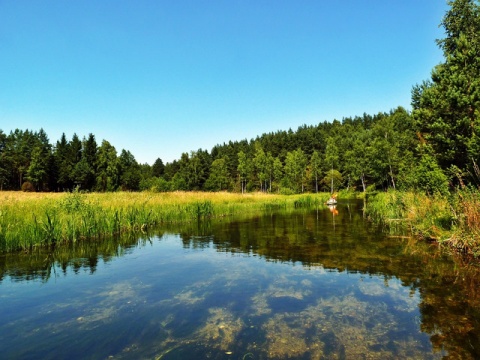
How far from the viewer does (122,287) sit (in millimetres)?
8023

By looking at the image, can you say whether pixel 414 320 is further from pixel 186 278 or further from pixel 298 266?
pixel 186 278

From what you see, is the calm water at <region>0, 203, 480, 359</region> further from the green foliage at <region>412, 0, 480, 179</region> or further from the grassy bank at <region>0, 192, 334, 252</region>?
the green foliage at <region>412, 0, 480, 179</region>

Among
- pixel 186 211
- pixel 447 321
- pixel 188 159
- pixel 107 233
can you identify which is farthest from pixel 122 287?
pixel 188 159

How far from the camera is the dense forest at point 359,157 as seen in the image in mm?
17625

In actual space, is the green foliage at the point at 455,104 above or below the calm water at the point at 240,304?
above

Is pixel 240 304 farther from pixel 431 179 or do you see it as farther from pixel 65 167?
pixel 65 167

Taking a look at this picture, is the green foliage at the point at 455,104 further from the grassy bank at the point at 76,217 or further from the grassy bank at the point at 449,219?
Answer: the grassy bank at the point at 76,217

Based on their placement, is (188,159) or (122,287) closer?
(122,287)

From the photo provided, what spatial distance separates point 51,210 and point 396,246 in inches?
630

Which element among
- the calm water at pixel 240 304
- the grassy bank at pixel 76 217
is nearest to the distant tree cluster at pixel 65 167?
the grassy bank at pixel 76 217

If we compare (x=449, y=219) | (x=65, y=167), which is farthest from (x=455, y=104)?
(x=65, y=167)

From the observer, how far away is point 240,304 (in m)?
6.85

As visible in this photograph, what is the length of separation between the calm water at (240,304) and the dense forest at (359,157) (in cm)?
533

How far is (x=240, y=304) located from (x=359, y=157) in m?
70.6
